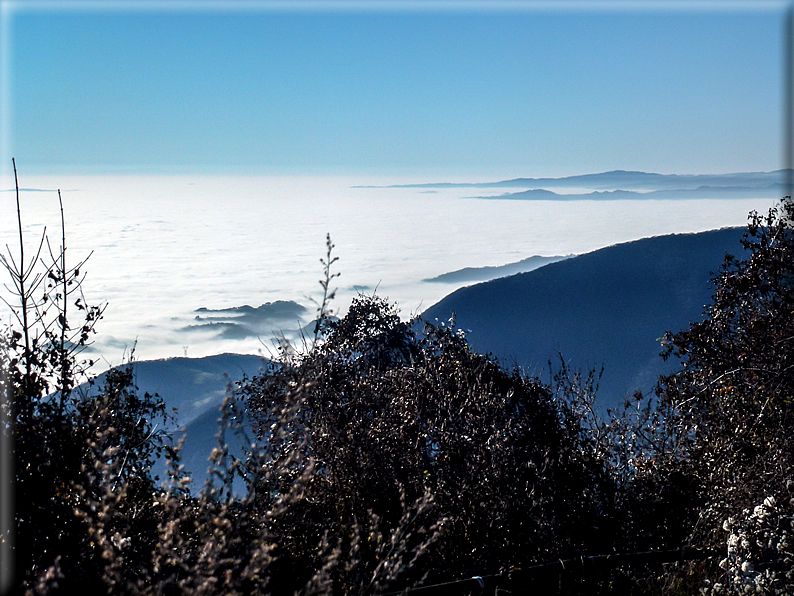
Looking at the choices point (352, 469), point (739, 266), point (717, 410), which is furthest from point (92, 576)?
point (739, 266)

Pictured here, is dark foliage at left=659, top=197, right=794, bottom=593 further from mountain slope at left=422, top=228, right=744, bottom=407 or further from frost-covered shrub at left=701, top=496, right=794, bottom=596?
mountain slope at left=422, top=228, right=744, bottom=407

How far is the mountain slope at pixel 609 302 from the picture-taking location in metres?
63.3

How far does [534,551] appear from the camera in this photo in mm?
4484

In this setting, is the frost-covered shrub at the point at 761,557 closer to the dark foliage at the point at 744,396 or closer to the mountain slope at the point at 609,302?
the dark foliage at the point at 744,396

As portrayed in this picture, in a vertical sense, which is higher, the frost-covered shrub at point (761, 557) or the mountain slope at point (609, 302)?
the frost-covered shrub at point (761, 557)

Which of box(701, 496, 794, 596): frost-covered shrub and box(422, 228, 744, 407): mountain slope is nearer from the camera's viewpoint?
box(701, 496, 794, 596): frost-covered shrub

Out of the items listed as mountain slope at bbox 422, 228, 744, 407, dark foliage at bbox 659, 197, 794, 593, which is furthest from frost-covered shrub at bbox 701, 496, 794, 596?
mountain slope at bbox 422, 228, 744, 407

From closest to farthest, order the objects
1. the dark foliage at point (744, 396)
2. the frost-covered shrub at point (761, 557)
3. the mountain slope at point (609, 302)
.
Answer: the frost-covered shrub at point (761, 557) → the dark foliage at point (744, 396) → the mountain slope at point (609, 302)

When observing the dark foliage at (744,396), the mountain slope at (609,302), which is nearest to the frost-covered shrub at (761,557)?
the dark foliage at (744,396)

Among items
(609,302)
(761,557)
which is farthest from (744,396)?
(609,302)

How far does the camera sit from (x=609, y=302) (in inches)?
2886

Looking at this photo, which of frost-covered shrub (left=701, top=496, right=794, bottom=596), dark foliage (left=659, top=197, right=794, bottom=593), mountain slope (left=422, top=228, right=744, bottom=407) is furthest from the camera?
mountain slope (left=422, top=228, right=744, bottom=407)

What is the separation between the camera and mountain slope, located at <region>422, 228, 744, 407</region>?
208 ft

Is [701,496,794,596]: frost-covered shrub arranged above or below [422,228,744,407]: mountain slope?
above
